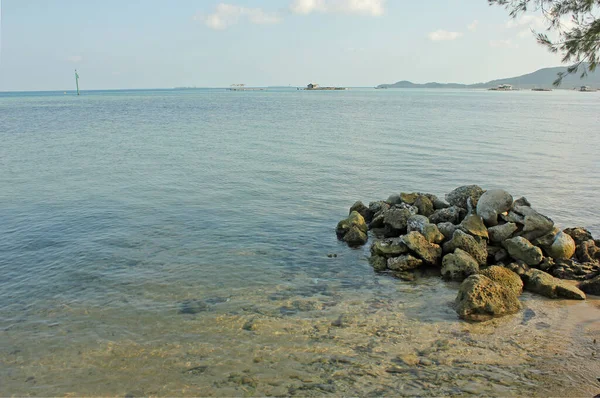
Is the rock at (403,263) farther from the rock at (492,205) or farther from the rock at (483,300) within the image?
the rock at (492,205)

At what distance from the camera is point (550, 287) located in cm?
1156

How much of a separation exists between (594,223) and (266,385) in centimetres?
1574

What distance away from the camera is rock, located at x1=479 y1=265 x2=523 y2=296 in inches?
456

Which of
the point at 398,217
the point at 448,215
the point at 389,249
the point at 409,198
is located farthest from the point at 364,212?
the point at 389,249

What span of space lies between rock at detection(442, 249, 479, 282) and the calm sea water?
93 cm

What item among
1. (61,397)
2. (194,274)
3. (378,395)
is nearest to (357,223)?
→ (194,274)

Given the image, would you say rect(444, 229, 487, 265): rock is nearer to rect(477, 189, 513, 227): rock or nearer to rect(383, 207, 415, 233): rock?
rect(477, 189, 513, 227): rock

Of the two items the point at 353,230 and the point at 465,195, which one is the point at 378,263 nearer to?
the point at 353,230

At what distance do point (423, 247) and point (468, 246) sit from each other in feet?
4.63

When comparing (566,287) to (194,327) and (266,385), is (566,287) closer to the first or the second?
(266,385)

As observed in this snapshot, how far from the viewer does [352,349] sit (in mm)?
9047

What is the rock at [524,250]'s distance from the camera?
1309 centimetres

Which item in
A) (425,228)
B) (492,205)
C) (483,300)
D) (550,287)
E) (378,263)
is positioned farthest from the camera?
(492,205)

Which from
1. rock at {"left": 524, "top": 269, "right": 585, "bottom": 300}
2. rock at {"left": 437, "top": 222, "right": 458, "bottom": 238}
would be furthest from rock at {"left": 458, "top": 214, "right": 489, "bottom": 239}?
rock at {"left": 524, "top": 269, "right": 585, "bottom": 300}
